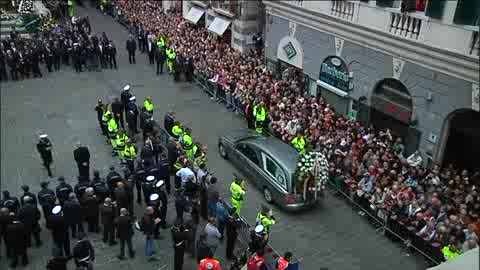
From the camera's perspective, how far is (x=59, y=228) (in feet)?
38.4

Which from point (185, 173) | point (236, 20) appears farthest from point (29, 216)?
point (236, 20)

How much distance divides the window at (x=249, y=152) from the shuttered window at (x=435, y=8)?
6521 mm

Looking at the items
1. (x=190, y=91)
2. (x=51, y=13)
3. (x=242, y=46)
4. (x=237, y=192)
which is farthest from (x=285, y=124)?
(x=51, y=13)

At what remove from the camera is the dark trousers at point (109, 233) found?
12.2m

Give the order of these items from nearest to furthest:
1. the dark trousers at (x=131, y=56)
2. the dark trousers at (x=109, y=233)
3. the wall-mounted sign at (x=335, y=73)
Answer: the dark trousers at (x=109, y=233) → the wall-mounted sign at (x=335, y=73) → the dark trousers at (x=131, y=56)

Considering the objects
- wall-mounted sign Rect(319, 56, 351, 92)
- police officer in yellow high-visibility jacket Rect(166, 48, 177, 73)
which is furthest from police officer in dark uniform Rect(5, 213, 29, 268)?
police officer in yellow high-visibility jacket Rect(166, 48, 177, 73)

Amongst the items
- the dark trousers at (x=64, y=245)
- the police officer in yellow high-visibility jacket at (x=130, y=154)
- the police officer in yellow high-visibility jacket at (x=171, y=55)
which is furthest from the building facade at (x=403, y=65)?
the dark trousers at (x=64, y=245)

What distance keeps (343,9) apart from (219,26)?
1052 centimetres

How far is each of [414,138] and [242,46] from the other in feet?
39.3

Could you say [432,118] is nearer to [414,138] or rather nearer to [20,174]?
[414,138]

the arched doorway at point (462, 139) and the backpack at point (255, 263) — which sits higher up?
the arched doorway at point (462, 139)

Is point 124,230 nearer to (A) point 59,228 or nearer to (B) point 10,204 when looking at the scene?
(A) point 59,228

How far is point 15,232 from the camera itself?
11.3 meters

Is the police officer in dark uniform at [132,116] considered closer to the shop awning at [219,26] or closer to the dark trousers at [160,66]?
the dark trousers at [160,66]
